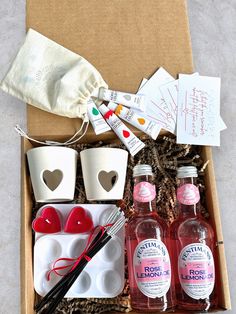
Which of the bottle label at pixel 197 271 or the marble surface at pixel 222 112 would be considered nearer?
the bottle label at pixel 197 271

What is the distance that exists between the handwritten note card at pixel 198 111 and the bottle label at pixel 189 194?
0.38ft

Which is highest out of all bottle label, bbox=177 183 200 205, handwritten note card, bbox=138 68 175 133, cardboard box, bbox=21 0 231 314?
cardboard box, bbox=21 0 231 314

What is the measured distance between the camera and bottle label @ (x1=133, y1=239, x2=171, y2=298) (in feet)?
2.86

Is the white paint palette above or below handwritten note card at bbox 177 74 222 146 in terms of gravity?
below

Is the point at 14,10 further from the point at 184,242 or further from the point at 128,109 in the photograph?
the point at 184,242

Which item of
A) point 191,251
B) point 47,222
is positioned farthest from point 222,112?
point 47,222

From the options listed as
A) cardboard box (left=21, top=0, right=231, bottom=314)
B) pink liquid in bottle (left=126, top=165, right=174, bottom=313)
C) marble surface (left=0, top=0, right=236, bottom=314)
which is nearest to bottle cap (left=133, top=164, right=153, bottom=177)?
pink liquid in bottle (left=126, top=165, right=174, bottom=313)

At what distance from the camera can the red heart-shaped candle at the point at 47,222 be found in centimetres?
94

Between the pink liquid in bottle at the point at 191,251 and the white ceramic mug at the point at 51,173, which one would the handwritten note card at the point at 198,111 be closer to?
the pink liquid in bottle at the point at 191,251

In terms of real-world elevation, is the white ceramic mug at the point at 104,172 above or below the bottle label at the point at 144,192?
above

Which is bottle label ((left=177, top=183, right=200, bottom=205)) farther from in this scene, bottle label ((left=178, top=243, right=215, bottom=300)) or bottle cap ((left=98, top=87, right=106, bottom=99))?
bottle cap ((left=98, top=87, right=106, bottom=99))

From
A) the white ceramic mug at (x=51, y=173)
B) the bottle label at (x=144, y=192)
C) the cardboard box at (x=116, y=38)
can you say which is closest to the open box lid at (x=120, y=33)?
the cardboard box at (x=116, y=38)

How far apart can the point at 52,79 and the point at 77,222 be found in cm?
32

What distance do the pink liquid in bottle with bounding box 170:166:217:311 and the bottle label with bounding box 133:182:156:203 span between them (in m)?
0.06
